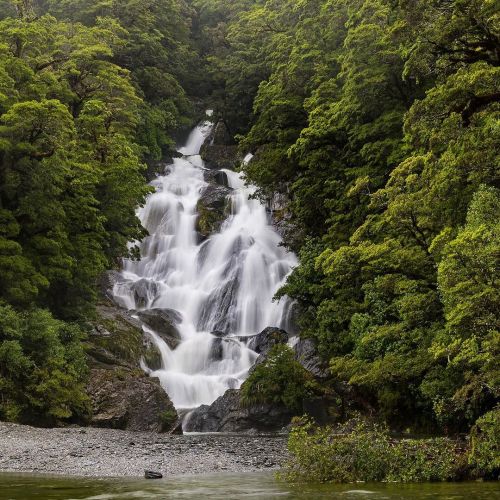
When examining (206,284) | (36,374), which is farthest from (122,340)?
(206,284)

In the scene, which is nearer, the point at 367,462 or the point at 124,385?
the point at 367,462

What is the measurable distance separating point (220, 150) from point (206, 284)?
2119cm

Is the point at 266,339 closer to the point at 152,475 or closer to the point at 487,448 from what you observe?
the point at 152,475

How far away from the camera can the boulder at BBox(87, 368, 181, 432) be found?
21.3 metres

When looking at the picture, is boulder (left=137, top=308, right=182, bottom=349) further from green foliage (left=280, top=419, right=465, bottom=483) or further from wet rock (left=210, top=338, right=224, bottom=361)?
green foliage (left=280, top=419, right=465, bottom=483)

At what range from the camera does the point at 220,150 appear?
52.9 metres

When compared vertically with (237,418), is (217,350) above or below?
above

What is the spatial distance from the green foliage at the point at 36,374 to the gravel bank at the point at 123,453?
2.13 metres

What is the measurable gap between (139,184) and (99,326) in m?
6.78

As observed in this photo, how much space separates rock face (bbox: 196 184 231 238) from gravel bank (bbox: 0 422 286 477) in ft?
71.0

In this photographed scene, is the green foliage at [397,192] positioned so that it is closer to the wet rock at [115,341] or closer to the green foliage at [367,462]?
the green foliage at [367,462]

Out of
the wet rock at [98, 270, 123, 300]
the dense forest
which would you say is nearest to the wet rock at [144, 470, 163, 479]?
the dense forest

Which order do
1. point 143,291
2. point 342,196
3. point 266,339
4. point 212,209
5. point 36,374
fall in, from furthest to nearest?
point 212,209 → point 143,291 → point 342,196 → point 266,339 → point 36,374

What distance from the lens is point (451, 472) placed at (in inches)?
440
